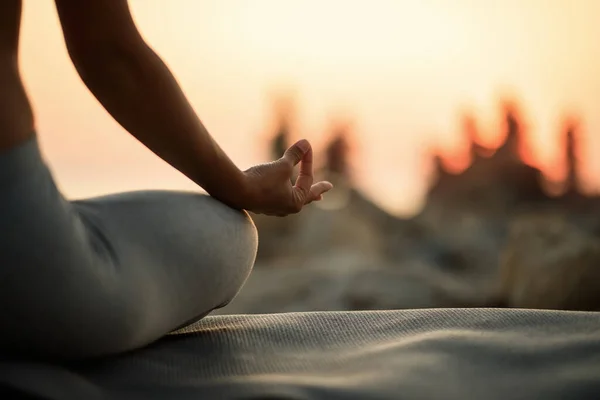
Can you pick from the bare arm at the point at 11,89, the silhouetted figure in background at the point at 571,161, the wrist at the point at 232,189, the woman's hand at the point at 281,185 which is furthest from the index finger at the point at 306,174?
the silhouetted figure in background at the point at 571,161

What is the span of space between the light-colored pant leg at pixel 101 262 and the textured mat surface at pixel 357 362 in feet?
0.11

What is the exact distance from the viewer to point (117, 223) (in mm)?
722

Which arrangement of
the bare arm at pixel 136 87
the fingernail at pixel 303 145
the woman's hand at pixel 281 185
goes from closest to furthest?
the bare arm at pixel 136 87, the woman's hand at pixel 281 185, the fingernail at pixel 303 145

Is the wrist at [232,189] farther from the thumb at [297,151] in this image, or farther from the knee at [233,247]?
the thumb at [297,151]

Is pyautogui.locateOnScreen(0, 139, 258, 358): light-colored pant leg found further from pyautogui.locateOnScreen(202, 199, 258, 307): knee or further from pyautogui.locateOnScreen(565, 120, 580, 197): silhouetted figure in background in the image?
pyautogui.locateOnScreen(565, 120, 580, 197): silhouetted figure in background

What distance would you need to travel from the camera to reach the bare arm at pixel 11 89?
0.64m

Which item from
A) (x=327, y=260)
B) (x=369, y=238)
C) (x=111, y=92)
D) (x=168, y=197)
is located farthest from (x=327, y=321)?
(x=369, y=238)

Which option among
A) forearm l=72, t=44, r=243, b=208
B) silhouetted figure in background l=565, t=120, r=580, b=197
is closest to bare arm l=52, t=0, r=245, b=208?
forearm l=72, t=44, r=243, b=208

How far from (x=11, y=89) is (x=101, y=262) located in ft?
0.56

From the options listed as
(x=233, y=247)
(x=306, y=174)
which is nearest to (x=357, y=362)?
(x=233, y=247)

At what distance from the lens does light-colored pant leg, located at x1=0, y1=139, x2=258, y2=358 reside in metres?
0.65

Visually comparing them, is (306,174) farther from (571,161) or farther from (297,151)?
(571,161)

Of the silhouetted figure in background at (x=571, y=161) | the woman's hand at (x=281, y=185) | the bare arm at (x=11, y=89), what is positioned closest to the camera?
the bare arm at (x=11, y=89)

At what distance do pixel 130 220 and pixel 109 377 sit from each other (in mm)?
149
